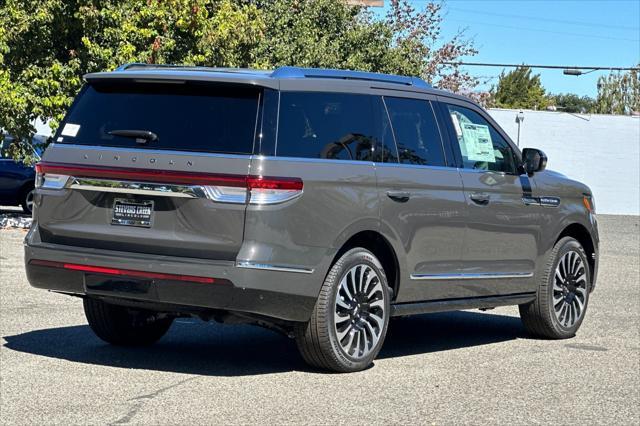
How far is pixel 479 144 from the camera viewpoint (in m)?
9.39

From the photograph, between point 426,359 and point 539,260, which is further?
point 539,260

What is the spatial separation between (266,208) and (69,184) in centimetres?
139

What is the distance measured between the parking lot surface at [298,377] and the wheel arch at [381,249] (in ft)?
2.05

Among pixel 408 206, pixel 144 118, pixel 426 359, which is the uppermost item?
pixel 144 118

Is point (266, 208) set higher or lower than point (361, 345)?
higher

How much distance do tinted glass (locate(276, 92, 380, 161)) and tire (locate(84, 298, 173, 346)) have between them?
6.03 ft

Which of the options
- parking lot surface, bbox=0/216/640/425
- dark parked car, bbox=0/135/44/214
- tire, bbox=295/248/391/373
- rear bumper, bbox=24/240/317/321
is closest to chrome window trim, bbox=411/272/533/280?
tire, bbox=295/248/391/373

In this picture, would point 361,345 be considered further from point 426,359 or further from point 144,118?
point 144,118

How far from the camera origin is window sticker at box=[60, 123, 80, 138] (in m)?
7.86

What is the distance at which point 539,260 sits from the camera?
9.86 metres

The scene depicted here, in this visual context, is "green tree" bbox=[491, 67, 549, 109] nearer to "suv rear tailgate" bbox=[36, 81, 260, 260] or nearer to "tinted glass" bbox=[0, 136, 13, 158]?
"tinted glass" bbox=[0, 136, 13, 158]

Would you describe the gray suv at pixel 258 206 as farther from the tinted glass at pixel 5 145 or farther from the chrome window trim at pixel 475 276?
the tinted glass at pixel 5 145

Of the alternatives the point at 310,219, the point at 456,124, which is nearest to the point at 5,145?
the point at 456,124

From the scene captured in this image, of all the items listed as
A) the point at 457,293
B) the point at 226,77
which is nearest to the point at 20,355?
Answer: the point at 226,77
